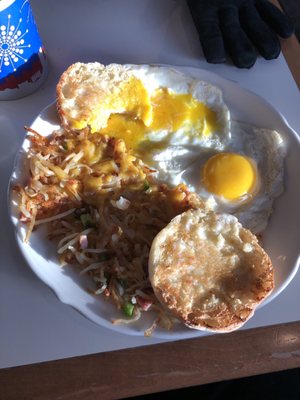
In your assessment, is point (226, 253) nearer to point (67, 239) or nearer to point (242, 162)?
point (242, 162)

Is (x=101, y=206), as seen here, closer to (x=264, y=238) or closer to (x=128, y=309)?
(x=128, y=309)

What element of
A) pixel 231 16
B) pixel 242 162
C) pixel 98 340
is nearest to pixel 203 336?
pixel 98 340

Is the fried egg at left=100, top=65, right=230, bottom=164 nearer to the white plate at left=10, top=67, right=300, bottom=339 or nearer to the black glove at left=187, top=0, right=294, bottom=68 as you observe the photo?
the white plate at left=10, top=67, right=300, bottom=339

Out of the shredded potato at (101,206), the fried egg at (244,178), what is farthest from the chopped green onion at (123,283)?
the fried egg at (244,178)

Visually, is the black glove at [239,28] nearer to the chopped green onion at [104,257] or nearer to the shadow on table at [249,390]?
the chopped green onion at [104,257]

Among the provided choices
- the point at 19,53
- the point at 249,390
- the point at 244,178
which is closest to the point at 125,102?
the point at 19,53

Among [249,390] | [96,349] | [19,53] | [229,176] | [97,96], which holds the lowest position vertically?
[249,390]

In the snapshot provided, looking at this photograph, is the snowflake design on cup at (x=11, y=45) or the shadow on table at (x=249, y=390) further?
the shadow on table at (x=249, y=390)
